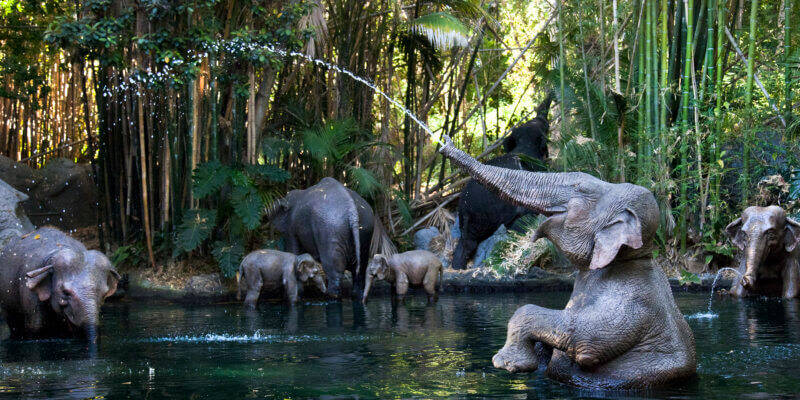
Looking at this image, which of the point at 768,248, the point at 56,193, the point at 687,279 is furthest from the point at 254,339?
the point at 56,193

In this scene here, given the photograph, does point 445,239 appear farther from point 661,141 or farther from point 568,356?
point 568,356

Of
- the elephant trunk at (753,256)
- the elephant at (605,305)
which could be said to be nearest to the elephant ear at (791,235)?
the elephant trunk at (753,256)

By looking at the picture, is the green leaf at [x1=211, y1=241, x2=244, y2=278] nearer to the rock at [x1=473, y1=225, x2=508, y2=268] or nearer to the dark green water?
the dark green water

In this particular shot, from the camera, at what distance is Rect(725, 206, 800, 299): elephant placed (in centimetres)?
922

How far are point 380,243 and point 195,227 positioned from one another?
2752 mm

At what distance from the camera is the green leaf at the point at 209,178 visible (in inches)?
457

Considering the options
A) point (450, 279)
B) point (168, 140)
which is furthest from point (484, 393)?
point (168, 140)

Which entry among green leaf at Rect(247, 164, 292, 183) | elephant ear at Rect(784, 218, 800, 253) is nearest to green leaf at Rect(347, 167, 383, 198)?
green leaf at Rect(247, 164, 292, 183)

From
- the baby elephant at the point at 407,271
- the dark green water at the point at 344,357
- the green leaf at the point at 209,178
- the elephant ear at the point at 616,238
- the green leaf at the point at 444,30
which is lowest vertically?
the dark green water at the point at 344,357

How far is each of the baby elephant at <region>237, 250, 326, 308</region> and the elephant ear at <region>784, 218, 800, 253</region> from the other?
535cm

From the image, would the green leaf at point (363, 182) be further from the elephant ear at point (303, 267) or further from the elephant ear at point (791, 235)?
the elephant ear at point (791, 235)

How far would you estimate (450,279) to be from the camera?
12.3 m

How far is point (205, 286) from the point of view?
11.7 m

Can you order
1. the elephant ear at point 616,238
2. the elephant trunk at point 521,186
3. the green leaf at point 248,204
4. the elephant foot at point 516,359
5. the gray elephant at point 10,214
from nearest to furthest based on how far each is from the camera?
the elephant ear at point 616,238
the elephant foot at point 516,359
the elephant trunk at point 521,186
the gray elephant at point 10,214
the green leaf at point 248,204
